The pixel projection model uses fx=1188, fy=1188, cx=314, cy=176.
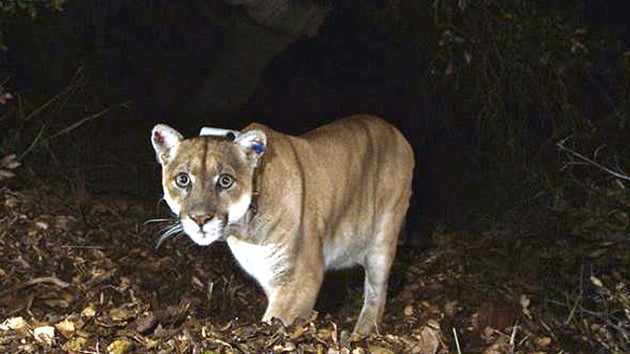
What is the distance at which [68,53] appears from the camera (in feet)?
34.5

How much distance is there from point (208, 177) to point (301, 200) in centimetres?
68

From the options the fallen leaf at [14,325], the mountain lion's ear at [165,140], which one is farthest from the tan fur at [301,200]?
the fallen leaf at [14,325]

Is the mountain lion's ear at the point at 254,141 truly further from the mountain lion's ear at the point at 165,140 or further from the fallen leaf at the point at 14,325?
the fallen leaf at the point at 14,325

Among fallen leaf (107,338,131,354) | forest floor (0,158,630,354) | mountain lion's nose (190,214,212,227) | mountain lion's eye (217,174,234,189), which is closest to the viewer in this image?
fallen leaf (107,338,131,354)

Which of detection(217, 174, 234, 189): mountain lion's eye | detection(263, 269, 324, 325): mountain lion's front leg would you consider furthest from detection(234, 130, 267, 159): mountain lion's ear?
detection(263, 269, 324, 325): mountain lion's front leg

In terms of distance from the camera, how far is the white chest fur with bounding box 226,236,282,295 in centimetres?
629

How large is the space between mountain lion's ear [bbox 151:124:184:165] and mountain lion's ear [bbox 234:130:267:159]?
0.34 m

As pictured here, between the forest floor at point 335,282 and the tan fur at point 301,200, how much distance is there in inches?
17.1

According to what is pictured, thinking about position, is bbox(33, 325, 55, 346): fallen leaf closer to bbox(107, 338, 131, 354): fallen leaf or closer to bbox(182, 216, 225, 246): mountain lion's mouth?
bbox(107, 338, 131, 354): fallen leaf

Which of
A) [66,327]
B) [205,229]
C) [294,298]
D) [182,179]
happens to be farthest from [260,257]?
[66,327]

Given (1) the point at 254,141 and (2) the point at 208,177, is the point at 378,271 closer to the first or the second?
A: (1) the point at 254,141

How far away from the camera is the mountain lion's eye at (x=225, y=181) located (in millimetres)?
5980

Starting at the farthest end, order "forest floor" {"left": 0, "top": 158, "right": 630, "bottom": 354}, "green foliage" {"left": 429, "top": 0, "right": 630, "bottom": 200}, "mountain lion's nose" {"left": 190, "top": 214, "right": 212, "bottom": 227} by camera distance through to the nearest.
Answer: "green foliage" {"left": 429, "top": 0, "right": 630, "bottom": 200}
"mountain lion's nose" {"left": 190, "top": 214, "right": 212, "bottom": 227}
"forest floor" {"left": 0, "top": 158, "right": 630, "bottom": 354}

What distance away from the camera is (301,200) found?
646 cm
